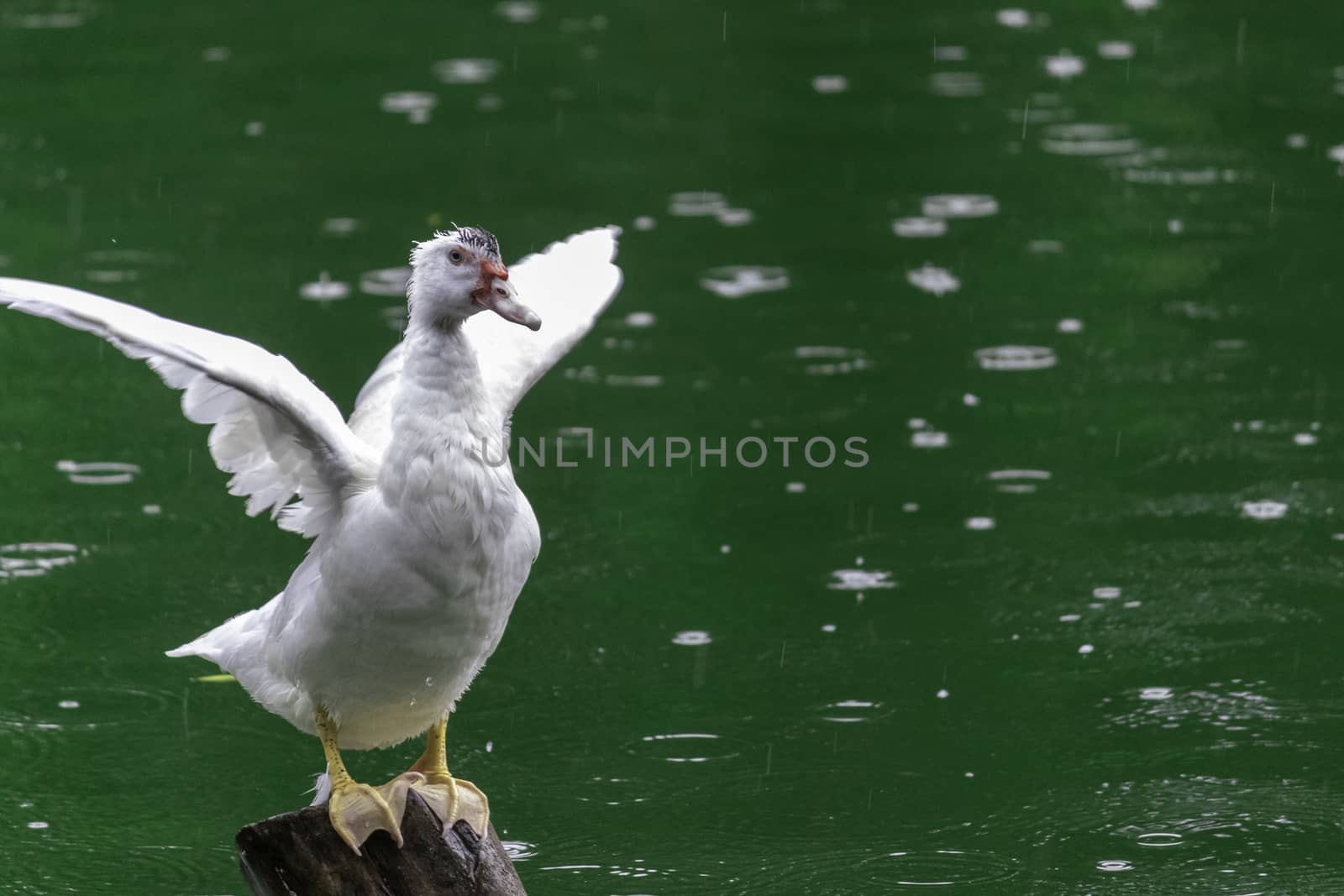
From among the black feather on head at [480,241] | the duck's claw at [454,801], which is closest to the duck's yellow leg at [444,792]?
the duck's claw at [454,801]

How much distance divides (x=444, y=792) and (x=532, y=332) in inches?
73.9

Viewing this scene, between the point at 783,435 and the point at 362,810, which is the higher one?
the point at 362,810

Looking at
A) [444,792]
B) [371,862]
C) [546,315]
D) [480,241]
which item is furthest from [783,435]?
[371,862]

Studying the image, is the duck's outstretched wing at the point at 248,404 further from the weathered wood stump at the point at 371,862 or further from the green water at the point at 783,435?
the green water at the point at 783,435

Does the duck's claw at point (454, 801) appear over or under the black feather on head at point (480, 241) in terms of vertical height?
under

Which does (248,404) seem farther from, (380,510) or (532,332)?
(532,332)

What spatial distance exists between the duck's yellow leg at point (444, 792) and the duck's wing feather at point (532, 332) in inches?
43.3

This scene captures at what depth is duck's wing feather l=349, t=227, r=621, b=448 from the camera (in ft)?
23.5

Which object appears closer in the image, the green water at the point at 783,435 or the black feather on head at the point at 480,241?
the black feather on head at the point at 480,241

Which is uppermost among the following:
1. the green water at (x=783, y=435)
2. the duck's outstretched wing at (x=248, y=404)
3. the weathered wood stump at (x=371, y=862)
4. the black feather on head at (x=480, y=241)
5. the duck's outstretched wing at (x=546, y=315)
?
the black feather on head at (x=480, y=241)

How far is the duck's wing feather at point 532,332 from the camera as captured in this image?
7160 mm

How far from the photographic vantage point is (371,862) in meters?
6.29

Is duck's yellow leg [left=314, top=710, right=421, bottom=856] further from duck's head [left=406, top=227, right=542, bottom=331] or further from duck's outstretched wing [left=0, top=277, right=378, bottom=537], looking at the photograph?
duck's head [left=406, top=227, right=542, bottom=331]

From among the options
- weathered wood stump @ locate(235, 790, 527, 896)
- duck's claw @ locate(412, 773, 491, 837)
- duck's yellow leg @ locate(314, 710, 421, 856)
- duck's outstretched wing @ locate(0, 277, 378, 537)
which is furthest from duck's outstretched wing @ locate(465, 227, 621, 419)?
weathered wood stump @ locate(235, 790, 527, 896)
